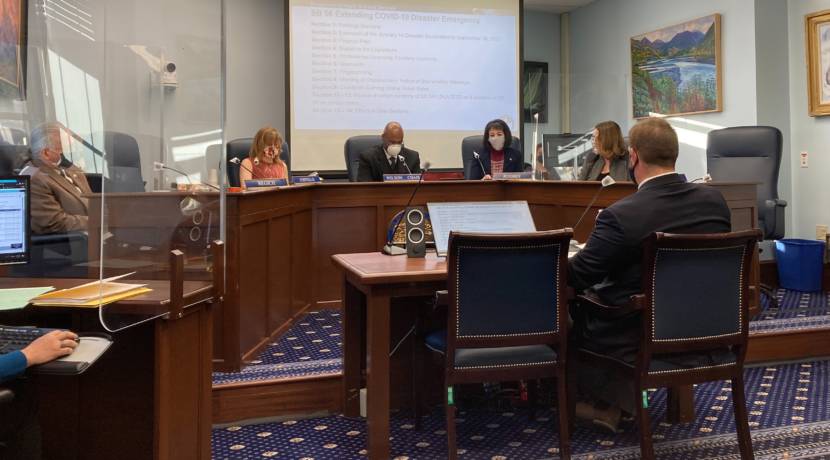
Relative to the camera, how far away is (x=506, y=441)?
2.60 meters

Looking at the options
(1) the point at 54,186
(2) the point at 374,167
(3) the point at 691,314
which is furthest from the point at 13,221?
(2) the point at 374,167

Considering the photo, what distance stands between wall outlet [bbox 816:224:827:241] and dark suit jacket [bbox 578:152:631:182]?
2170mm

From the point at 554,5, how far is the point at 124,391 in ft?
23.1

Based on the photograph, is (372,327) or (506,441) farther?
(506,441)

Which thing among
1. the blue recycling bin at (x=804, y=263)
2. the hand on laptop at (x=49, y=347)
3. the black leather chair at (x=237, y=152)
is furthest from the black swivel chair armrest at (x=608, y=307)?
the blue recycling bin at (x=804, y=263)

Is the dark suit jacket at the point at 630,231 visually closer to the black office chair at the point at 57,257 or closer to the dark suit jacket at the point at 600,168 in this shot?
the black office chair at the point at 57,257

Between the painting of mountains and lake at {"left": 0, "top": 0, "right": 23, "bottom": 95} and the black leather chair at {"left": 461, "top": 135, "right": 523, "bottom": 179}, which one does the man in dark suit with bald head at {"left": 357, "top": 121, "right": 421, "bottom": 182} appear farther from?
the painting of mountains and lake at {"left": 0, "top": 0, "right": 23, "bottom": 95}

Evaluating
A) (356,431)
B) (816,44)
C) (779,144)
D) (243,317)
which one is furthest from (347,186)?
(816,44)

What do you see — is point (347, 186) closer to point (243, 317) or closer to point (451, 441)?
point (243, 317)

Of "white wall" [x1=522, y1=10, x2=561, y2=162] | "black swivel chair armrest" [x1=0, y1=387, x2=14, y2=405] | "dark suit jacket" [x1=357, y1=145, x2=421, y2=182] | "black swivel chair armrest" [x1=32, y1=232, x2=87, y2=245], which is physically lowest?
"black swivel chair armrest" [x1=0, y1=387, x2=14, y2=405]

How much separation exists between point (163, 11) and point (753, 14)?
16.2ft

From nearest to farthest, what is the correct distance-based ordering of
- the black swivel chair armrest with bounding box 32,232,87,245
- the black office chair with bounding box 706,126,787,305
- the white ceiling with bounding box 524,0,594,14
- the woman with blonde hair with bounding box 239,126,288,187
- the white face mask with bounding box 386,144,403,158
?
the black swivel chair armrest with bounding box 32,232,87,245
the woman with blonde hair with bounding box 239,126,288,187
the black office chair with bounding box 706,126,787,305
the white face mask with bounding box 386,144,403,158
the white ceiling with bounding box 524,0,594,14

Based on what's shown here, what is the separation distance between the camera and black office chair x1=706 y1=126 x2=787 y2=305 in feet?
15.2

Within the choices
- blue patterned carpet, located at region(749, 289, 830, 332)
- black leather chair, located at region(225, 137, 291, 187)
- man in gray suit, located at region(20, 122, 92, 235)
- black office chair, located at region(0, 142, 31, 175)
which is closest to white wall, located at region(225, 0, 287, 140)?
black leather chair, located at region(225, 137, 291, 187)
